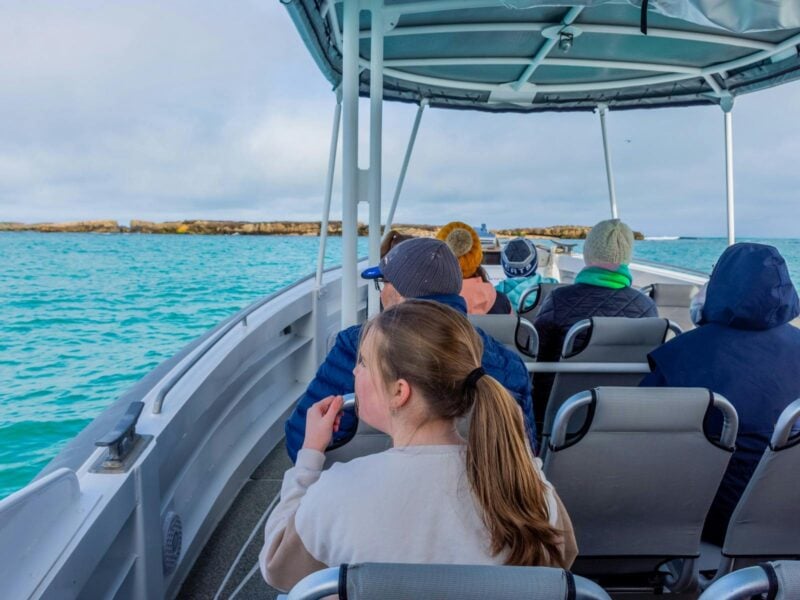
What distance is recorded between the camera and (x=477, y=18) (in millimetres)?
3631

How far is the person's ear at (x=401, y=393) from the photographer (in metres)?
0.94

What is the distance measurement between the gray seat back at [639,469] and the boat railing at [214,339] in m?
1.06

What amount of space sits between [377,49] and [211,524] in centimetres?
245

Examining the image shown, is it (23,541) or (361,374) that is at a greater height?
(361,374)

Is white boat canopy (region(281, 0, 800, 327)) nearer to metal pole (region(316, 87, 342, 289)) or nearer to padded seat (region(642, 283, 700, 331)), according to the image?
metal pole (region(316, 87, 342, 289))

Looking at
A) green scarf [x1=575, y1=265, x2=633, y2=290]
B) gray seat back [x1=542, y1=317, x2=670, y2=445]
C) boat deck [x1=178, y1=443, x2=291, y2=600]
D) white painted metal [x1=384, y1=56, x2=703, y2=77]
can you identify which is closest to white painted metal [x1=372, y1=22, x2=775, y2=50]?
white painted metal [x1=384, y1=56, x2=703, y2=77]

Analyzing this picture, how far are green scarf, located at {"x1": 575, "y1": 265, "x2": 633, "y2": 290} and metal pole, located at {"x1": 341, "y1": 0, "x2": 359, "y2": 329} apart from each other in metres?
1.14

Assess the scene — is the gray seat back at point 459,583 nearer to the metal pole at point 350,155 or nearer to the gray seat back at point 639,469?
the gray seat back at point 639,469

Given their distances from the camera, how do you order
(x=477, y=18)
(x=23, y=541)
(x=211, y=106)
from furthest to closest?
(x=211, y=106), (x=477, y=18), (x=23, y=541)

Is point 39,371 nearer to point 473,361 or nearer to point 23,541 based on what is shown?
point 23,541

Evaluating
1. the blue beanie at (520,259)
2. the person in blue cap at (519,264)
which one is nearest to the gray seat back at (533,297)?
the person in blue cap at (519,264)

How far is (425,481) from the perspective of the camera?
857 millimetres

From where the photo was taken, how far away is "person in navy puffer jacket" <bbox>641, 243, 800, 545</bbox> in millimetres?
1624

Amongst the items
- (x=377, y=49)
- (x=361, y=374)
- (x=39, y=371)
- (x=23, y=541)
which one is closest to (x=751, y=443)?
(x=361, y=374)
